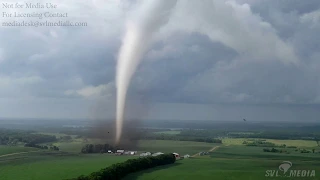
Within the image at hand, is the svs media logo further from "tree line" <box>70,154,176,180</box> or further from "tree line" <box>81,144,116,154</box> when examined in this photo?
"tree line" <box>81,144,116,154</box>

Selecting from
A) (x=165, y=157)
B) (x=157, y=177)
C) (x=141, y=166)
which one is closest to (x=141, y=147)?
(x=165, y=157)

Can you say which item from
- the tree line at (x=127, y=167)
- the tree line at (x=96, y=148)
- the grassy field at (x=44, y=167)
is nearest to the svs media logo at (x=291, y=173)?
the tree line at (x=127, y=167)

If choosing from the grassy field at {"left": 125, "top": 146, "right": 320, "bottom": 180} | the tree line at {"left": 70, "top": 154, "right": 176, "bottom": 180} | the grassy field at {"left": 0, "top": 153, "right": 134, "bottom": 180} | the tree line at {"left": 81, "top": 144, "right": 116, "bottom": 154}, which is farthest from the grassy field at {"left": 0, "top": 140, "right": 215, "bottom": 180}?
the grassy field at {"left": 125, "top": 146, "right": 320, "bottom": 180}

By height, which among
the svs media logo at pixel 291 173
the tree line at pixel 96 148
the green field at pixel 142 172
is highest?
the tree line at pixel 96 148

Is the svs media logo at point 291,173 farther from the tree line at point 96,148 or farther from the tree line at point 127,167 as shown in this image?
the tree line at point 96,148

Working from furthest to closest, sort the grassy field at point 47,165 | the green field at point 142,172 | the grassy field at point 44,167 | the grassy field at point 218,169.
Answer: the grassy field at point 218,169 → the green field at point 142,172 → the grassy field at point 47,165 → the grassy field at point 44,167

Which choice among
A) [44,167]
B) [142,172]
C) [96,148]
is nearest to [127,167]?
[142,172]

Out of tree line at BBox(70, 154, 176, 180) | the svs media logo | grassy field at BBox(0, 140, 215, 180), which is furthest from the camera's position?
grassy field at BBox(0, 140, 215, 180)
